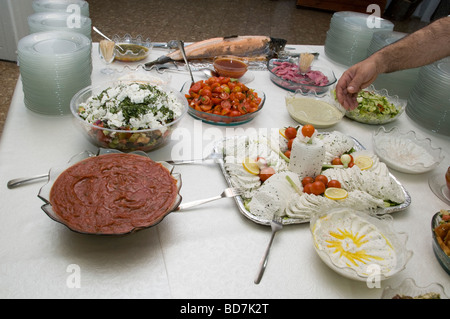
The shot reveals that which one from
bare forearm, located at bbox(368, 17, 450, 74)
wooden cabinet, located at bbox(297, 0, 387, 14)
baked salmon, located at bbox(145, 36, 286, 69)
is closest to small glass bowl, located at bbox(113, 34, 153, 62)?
baked salmon, located at bbox(145, 36, 286, 69)

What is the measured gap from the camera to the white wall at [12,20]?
3.44m

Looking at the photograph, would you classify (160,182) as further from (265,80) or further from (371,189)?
(265,80)

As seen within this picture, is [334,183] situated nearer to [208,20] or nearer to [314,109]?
[314,109]

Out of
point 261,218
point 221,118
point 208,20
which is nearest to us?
point 261,218

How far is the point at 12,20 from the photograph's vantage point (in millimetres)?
3496

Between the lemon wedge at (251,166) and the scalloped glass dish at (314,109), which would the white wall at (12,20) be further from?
the lemon wedge at (251,166)

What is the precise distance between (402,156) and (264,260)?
863mm

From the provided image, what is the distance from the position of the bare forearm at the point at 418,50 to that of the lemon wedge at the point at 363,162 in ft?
1.84

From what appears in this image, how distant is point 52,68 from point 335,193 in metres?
1.24

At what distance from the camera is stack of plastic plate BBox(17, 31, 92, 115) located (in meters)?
1.47

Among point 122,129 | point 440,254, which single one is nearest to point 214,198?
point 122,129

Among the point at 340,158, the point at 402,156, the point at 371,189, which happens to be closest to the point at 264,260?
the point at 371,189

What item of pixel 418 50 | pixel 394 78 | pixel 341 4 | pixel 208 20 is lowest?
pixel 208 20

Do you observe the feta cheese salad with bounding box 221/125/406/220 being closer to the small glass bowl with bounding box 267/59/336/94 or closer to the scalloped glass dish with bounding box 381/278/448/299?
the scalloped glass dish with bounding box 381/278/448/299
